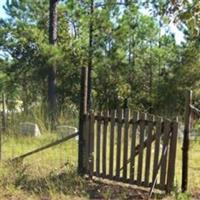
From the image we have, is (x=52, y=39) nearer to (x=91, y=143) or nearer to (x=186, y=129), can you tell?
(x=91, y=143)

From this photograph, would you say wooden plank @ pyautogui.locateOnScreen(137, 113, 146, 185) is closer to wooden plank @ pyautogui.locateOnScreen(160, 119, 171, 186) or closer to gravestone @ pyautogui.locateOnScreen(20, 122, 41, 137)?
wooden plank @ pyautogui.locateOnScreen(160, 119, 171, 186)

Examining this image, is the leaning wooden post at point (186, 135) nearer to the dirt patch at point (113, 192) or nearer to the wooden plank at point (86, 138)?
the dirt patch at point (113, 192)

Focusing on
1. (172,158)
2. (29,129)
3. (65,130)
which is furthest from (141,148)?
(29,129)

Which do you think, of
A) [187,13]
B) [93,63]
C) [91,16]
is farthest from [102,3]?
[187,13]

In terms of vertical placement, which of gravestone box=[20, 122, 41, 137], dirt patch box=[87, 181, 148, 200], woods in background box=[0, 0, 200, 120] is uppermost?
woods in background box=[0, 0, 200, 120]

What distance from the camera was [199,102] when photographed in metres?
20.3

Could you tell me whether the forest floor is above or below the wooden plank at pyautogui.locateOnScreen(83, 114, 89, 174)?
below

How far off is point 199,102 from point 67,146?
29.9ft

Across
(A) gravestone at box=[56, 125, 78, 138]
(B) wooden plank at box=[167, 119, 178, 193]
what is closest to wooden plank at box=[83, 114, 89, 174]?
(B) wooden plank at box=[167, 119, 178, 193]

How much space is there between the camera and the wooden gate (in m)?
8.05

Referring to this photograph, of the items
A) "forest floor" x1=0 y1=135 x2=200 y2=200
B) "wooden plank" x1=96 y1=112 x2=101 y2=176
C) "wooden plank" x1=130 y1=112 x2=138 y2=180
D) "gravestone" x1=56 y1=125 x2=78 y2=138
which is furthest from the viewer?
"gravestone" x1=56 y1=125 x2=78 y2=138

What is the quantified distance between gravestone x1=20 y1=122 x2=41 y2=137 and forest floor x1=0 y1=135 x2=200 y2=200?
2676 millimetres

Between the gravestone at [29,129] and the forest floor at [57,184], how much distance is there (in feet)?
8.78

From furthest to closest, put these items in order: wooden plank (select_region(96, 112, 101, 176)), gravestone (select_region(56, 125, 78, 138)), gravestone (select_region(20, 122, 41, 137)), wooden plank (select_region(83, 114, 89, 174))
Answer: gravestone (select_region(20, 122, 41, 137)), gravestone (select_region(56, 125, 78, 138)), wooden plank (select_region(83, 114, 89, 174)), wooden plank (select_region(96, 112, 101, 176))
